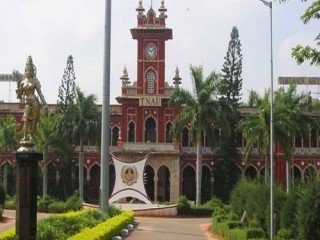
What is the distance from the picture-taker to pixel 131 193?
35.3 meters

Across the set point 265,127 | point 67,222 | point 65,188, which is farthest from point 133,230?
point 65,188

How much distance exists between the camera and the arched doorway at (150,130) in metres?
49.0

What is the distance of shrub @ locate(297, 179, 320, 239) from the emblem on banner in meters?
18.2

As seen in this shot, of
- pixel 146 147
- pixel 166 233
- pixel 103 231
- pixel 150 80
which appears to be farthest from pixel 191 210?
pixel 103 231

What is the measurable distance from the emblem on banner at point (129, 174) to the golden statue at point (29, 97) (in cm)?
2194

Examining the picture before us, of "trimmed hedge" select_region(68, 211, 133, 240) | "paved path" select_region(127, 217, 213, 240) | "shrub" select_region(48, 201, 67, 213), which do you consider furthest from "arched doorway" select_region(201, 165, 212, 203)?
"trimmed hedge" select_region(68, 211, 133, 240)

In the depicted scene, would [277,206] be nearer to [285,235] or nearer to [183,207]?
[285,235]

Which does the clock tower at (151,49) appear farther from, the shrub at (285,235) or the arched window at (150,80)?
the shrub at (285,235)

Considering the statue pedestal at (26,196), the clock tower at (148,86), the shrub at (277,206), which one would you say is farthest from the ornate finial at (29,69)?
the clock tower at (148,86)

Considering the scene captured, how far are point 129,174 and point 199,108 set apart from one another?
21.6 ft

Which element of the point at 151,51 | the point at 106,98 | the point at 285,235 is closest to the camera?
the point at 285,235

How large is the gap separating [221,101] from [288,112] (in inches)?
166

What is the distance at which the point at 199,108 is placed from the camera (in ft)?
129

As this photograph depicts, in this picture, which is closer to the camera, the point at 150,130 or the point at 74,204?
the point at 74,204
